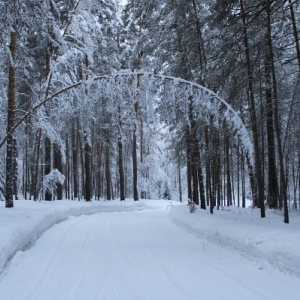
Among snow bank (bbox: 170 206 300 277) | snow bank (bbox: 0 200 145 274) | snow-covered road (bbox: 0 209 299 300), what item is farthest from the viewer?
snow bank (bbox: 0 200 145 274)

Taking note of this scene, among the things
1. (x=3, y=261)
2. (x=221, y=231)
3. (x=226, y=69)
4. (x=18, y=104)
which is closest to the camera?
(x=3, y=261)

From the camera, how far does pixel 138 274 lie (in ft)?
20.3

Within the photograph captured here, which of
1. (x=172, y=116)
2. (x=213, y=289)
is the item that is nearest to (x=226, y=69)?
(x=172, y=116)

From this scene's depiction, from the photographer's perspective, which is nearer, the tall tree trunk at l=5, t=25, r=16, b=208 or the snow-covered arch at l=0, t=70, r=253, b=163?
the snow-covered arch at l=0, t=70, r=253, b=163

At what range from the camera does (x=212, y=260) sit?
24.0ft

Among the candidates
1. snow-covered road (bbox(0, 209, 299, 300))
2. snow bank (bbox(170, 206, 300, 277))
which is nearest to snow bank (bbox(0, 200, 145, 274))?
snow-covered road (bbox(0, 209, 299, 300))

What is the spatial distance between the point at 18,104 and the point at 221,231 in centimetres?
1793

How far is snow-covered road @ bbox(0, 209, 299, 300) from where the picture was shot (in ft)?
16.8

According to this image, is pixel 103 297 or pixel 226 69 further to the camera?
pixel 226 69

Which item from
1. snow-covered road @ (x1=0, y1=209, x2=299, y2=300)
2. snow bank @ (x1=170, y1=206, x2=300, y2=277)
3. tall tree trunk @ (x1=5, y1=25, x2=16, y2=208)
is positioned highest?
tall tree trunk @ (x1=5, y1=25, x2=16, y2=208)

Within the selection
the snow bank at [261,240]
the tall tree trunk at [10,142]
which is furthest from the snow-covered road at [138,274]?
the tall tree trunk at [10,142]

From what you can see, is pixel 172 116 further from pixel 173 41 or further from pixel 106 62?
pixel 106 62

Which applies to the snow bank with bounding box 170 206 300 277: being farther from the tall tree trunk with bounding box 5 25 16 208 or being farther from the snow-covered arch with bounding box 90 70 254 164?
the tall tree trunk with bounding box 5 25 16 208

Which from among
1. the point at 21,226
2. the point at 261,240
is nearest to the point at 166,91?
the point at 261,240
